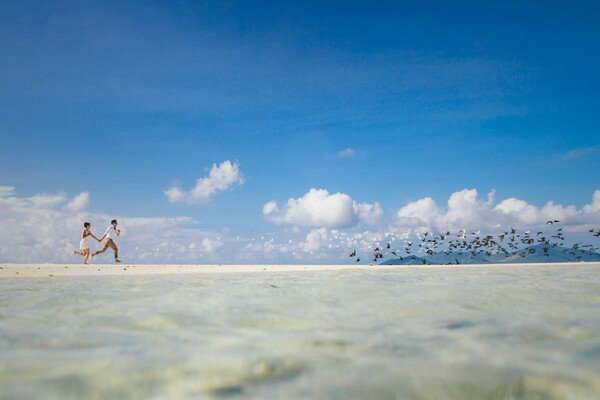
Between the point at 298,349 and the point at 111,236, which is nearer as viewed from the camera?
the point at 298,349

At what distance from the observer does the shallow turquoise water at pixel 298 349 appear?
3234mm

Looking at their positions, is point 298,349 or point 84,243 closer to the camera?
point 298,349

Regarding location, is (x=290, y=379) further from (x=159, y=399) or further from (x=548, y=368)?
(x=548, y=368)

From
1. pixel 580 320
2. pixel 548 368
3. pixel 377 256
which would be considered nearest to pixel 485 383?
pixel 548 368

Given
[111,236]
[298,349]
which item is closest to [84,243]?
[111,236]

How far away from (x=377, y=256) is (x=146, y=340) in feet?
132

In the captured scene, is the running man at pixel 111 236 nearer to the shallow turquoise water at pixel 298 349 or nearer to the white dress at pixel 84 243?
the white dress at pixel 84 243

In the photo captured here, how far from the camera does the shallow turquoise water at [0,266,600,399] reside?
10.6 ft

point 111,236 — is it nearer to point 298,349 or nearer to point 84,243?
point 84,243

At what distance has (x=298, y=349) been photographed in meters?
4.45

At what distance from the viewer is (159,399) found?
294 cm

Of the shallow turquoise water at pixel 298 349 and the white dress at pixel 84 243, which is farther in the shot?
the white dress at pixel 84 243

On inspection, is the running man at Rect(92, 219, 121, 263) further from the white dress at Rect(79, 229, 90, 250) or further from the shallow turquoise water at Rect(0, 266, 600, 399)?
the shallow turquoise water at Rect(0, 266, 600, 399)

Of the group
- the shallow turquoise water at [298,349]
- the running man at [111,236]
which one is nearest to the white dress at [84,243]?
the running man at [111,236]
